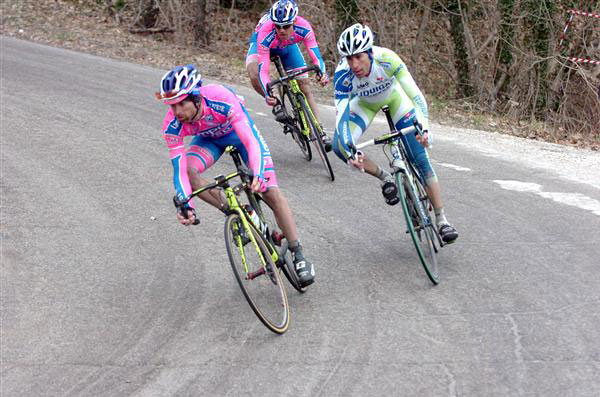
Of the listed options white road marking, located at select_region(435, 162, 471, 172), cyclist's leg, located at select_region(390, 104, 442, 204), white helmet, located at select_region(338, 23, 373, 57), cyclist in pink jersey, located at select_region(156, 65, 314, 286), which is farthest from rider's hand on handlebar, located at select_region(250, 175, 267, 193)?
white road marking, located at select_region(435, 162, 471, 172)

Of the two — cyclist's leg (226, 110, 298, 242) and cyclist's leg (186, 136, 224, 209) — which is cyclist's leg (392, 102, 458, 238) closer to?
cyclist's leg (226, 110, 298, 242)

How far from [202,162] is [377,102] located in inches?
73.6

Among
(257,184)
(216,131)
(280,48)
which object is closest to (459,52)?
(280,48)

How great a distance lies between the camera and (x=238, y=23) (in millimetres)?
25547

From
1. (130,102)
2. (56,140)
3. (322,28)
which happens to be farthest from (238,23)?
(56,140)

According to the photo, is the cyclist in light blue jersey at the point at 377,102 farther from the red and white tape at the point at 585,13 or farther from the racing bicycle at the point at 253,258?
the red and white tape at the point at 585,13

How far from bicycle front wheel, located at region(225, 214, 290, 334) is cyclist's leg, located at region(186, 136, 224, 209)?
494mm

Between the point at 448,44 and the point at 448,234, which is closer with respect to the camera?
the point at 448,234

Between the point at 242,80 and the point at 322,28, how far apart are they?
4.58 metres

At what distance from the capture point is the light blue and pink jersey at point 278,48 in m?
10.8

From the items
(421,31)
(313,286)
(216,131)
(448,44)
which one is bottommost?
(448,44)

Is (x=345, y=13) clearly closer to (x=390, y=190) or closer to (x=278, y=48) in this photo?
(x=278, y=48)

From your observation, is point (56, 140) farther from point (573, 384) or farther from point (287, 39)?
point (573, 384)

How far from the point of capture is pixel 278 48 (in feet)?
36.2
